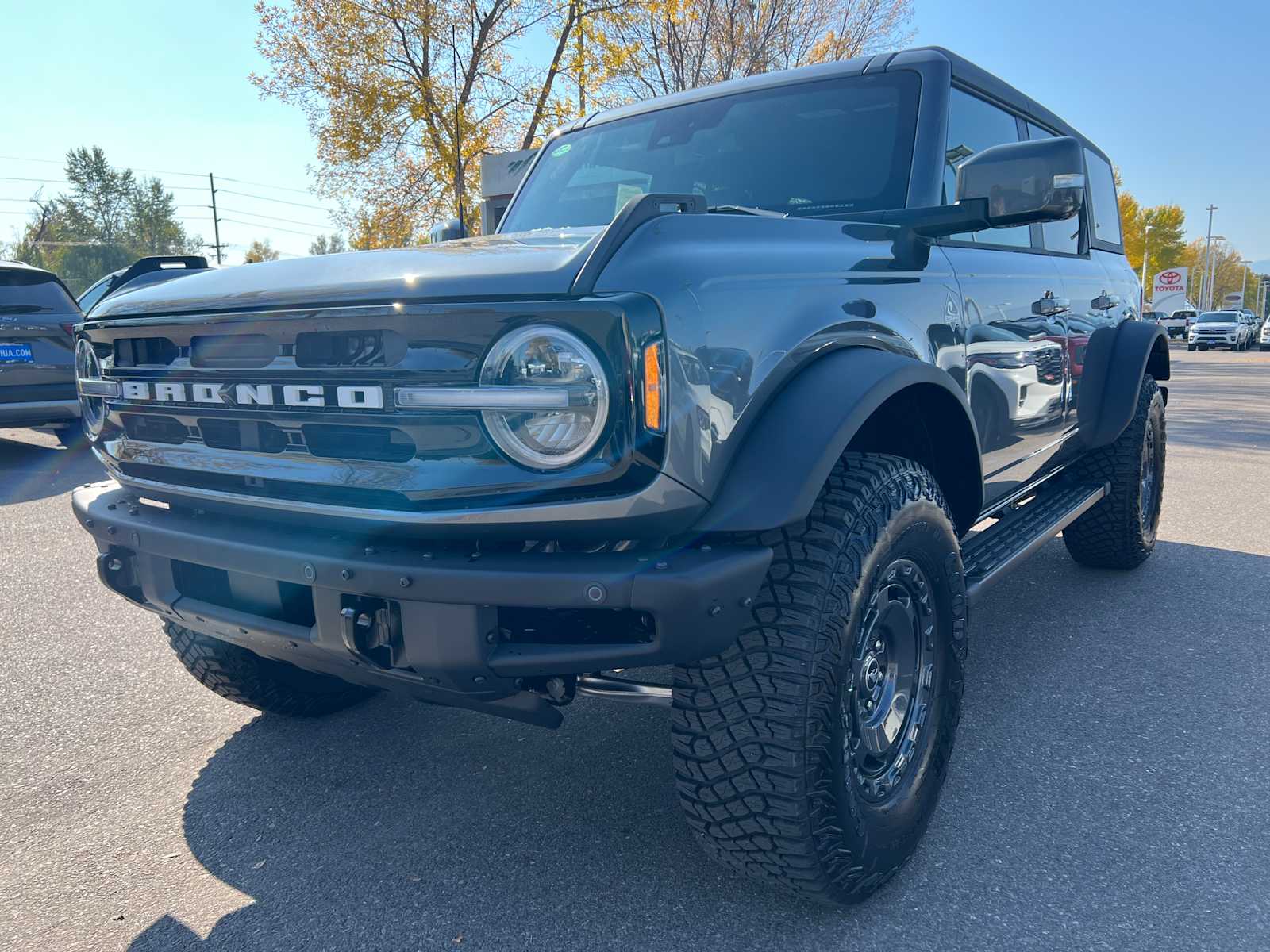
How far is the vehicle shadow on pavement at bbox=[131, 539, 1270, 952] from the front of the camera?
1954 mm

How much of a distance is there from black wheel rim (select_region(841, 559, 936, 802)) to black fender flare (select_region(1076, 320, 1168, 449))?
1878 millimetres

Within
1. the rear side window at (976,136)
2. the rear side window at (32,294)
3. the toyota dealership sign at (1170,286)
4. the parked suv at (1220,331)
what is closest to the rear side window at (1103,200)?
the rear side window at (976,136)

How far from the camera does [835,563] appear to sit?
70.9 inches

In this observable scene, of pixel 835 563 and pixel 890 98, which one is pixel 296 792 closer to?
pixel 835 563

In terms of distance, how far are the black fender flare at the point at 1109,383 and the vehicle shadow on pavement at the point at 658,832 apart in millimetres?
976

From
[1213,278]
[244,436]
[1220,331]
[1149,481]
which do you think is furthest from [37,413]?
[1213,278]

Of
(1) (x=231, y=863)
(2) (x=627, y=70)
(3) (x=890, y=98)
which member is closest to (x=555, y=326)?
(1) (x=231, y=863)

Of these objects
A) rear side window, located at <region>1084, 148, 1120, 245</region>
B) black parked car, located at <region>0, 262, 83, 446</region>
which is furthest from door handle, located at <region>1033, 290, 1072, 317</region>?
A: black parked car, located at <region>0, 262, 83, 446</region>

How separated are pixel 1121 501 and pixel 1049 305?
1.45 meters

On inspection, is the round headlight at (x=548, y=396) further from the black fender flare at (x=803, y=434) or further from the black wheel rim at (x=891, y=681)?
the black wheel rim at (x=891, y=681)

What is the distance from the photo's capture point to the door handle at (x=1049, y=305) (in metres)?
3.19

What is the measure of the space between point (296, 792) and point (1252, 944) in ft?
7.35

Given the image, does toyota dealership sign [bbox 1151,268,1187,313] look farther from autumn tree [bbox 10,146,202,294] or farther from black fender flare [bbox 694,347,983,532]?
autumn tree [bbox 10,146,202,294]

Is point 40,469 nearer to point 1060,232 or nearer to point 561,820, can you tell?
point 561,820
